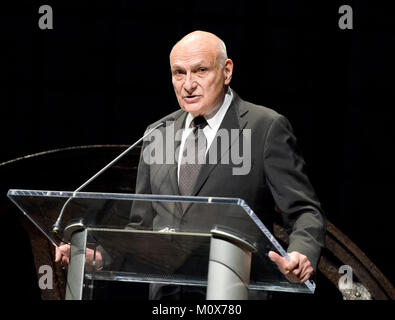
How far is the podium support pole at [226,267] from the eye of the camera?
1414 mm

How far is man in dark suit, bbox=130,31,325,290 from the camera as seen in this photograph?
183cm

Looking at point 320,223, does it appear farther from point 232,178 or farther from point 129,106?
point 129,106

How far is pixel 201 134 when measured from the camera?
1979mm

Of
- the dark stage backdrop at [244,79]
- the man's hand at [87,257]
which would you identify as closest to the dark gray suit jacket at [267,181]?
the man's hand at [87,257]

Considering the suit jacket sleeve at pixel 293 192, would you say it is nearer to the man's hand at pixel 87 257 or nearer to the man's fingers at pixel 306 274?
the man's fingers at pixel 306 274

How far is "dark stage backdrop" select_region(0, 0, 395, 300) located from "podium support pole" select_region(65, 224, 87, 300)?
5.89 ft

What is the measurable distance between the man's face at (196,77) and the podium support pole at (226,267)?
2.16 ft

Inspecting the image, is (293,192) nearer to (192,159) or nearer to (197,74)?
(192,159)

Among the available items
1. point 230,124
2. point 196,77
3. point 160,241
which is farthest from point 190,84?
point 160,241

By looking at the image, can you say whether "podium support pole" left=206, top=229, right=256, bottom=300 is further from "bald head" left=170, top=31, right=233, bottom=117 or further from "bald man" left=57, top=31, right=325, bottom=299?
"bald head" left=170, top=31, right=233, bottom=117

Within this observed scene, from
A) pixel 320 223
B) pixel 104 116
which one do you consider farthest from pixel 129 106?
pixel 320 223

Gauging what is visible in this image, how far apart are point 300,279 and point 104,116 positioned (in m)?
2.06

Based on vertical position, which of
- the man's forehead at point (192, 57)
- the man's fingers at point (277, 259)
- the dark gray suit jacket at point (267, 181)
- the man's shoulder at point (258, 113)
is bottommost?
the man's fingers at point (277, 259)

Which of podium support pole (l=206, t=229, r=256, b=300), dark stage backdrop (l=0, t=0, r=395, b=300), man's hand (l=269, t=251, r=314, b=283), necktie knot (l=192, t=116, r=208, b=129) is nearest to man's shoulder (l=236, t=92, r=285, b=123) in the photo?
necktie knot (l=192, t=116, r=208, b=129)
